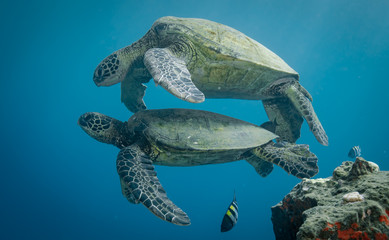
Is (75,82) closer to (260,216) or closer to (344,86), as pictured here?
(260,216)

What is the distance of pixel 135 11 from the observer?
85.1 feet

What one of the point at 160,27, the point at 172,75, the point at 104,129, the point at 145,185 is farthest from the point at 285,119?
the point at 104,129

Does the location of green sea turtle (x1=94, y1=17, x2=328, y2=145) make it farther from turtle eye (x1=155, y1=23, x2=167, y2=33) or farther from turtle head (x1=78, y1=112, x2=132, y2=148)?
turtle head (x1=78, y1=112, x2=132, y2=148)

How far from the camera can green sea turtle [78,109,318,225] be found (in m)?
3.72

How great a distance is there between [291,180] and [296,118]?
43.2 metres

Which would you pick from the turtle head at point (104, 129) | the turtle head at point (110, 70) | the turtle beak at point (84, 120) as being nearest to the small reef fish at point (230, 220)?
the turtle head at point (104, 129)

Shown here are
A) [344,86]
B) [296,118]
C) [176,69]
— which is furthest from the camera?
[344,86]

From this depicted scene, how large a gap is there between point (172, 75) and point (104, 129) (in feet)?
7.74

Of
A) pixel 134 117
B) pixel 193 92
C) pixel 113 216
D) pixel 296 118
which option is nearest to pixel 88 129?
pixel 134 117

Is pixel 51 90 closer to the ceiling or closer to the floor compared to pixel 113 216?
closer to the ceiling

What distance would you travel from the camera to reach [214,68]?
4426mm

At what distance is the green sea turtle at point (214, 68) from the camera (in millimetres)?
4039

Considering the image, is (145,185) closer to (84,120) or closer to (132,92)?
(84,120)

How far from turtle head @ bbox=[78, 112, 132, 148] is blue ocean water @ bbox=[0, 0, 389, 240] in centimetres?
2340
